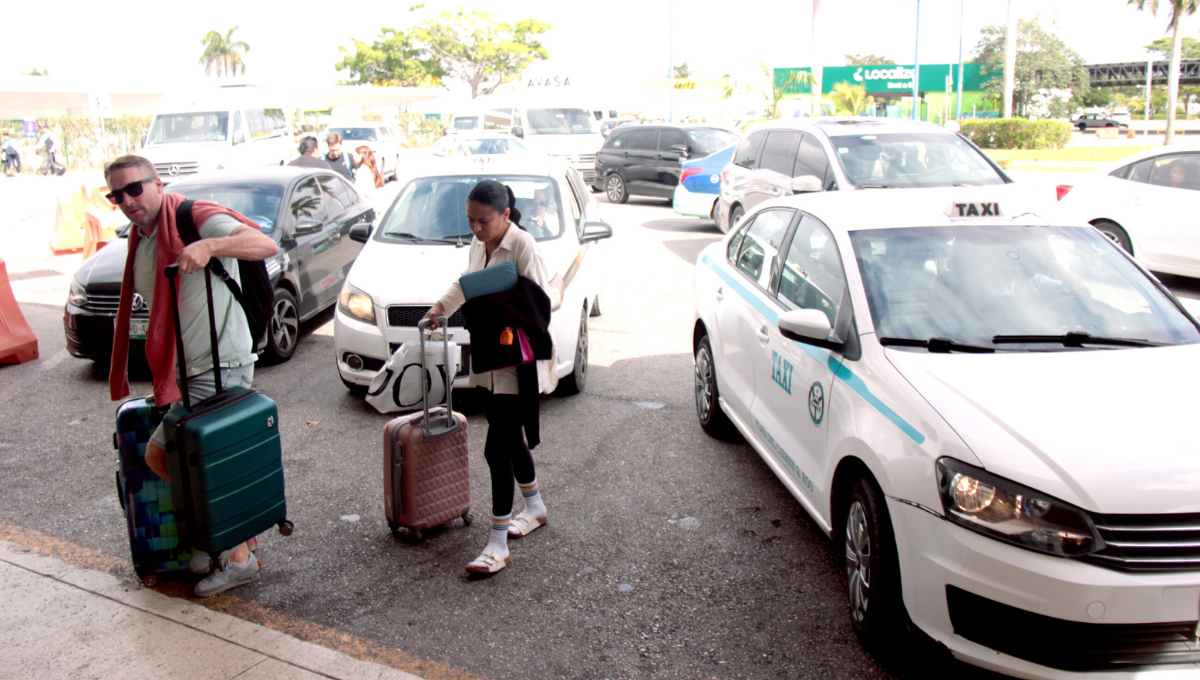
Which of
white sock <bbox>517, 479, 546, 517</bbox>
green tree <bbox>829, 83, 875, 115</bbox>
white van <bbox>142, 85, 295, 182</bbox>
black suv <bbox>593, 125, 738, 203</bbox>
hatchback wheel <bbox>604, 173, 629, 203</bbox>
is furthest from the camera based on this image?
green tree <bbox>829, 83, 875, 115</bbox>

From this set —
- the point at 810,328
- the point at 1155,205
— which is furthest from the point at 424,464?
the point at 1155,205

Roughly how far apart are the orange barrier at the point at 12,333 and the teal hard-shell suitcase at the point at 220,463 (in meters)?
5.26

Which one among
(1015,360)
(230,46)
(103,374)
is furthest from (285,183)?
(230,46)

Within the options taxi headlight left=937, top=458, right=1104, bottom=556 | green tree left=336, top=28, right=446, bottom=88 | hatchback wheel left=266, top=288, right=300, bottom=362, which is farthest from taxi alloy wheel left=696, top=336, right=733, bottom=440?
green tree left=336, top=28, right=446, bottom=88

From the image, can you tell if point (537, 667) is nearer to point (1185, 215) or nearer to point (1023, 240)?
point (1023, 240)

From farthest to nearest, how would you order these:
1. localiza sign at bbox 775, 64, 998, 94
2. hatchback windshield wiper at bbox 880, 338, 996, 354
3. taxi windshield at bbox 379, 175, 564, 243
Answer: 1. localiza sign at bbox 775, 64, 998, 94
2. taxi windshield at bbox 379, 175, 564, 243
3. hatchback windshield wiper at bbox 880, 338, 996, 354

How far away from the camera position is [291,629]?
11.5 feet

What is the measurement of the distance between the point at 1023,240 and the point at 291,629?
3595 millimetres

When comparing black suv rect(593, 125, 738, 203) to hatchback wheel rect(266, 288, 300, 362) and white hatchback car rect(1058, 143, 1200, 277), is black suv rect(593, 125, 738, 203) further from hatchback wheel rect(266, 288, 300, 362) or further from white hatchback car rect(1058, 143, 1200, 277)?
hatchback wheel rect(266, 288, 300, 362)

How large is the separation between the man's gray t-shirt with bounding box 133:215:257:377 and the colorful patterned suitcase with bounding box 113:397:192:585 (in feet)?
1.04

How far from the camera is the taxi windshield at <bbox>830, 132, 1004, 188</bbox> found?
8648 millimetres

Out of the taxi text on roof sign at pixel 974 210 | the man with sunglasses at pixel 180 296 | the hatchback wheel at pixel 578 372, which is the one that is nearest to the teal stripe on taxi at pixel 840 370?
the taxi text on roof sign at pixel 974 210

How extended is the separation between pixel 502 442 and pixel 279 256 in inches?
179

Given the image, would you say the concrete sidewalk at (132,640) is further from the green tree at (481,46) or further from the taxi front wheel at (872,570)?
the green tree at (481,46)
